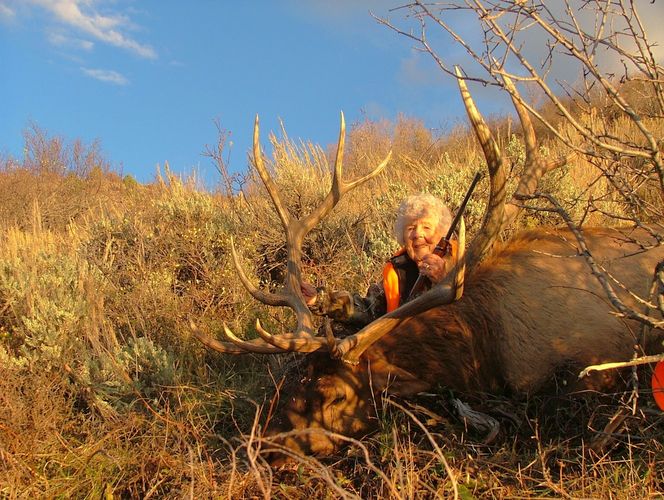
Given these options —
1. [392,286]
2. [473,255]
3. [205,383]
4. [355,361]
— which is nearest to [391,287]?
[392,286]

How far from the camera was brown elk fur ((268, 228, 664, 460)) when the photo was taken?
10.2 feet

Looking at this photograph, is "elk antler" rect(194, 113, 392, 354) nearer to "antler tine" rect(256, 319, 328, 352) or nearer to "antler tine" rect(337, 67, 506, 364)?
"antler tine" rect(256, 319, 328, 352)

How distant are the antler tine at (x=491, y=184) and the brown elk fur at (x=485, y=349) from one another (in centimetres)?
32

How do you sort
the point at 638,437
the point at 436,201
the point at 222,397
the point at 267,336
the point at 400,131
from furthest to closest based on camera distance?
the point at 400,131 → the point at 436,201 → the point at 222,397 → the point at 267,336 → the point at 638,437

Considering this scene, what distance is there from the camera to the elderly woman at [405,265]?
3.73 meters

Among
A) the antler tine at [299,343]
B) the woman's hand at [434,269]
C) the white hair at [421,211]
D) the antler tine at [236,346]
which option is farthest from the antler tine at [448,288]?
the white hair at [421,211]

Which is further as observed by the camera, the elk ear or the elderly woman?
the elderly woman

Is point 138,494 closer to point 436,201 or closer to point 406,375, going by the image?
point 406,375

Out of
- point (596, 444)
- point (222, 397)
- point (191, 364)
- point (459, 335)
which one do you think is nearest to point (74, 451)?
point (222, 397)

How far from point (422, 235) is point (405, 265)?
24 centimetres

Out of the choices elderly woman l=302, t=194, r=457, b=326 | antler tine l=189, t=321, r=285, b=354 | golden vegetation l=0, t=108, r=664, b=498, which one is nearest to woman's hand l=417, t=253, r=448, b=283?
elderly woman l=302, t=194, r=457, b=326

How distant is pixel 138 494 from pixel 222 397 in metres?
1.03

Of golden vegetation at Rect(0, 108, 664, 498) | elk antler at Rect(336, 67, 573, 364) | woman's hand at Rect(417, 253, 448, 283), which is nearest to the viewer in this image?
golden vegetation at Rect(0, 108, 664, 498)

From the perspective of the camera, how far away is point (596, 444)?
8.86 feet
